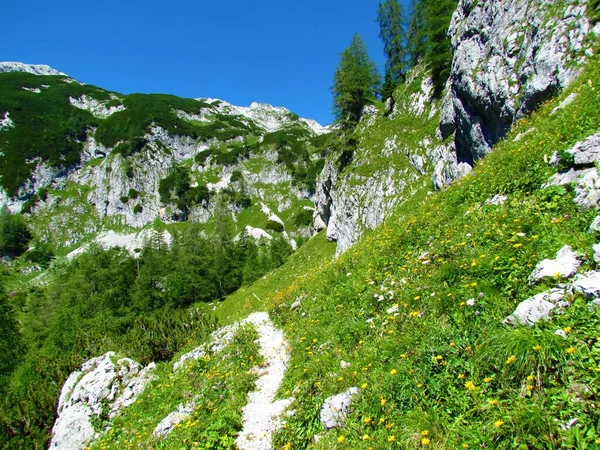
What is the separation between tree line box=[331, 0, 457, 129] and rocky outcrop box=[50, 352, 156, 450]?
4021 centimetres

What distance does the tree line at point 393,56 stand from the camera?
121 ft

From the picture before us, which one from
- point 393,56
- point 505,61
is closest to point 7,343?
point 505,61

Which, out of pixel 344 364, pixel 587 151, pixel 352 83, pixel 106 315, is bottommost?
pixel 344 364

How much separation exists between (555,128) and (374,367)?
912cm

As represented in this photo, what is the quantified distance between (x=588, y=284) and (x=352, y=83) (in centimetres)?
4838

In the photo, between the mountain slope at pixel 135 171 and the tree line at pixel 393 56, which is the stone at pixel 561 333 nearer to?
the tree line at pixel 393 56

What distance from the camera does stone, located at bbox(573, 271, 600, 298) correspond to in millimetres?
3916

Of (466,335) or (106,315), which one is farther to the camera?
(106,315)

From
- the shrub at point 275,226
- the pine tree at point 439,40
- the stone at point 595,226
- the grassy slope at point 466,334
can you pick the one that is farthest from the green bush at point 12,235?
the stone at point 595,226

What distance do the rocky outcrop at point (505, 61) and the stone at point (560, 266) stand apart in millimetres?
14140

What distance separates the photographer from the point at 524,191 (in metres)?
8.28

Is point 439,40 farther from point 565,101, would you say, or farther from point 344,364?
point 344,364

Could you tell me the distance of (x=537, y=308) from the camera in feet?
14.1

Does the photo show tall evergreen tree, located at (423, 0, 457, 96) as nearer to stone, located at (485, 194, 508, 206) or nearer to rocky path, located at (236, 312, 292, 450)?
stone, located at (485, 194, 508, 206)
